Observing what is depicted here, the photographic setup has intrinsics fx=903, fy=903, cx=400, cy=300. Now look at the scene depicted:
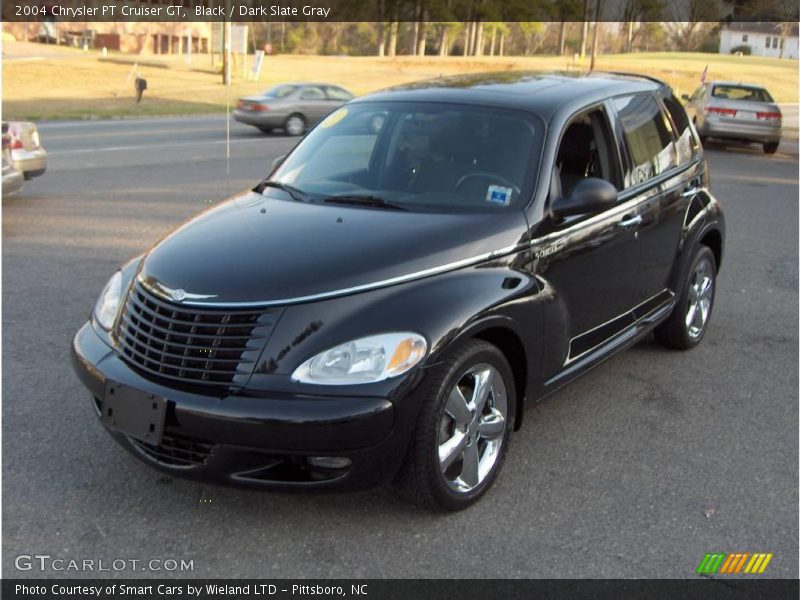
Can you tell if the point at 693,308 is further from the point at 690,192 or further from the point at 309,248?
the point at 309,248

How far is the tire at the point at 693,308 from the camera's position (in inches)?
236

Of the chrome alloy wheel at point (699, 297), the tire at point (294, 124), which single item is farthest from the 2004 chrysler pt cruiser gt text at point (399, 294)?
the tire at point (294, 124)

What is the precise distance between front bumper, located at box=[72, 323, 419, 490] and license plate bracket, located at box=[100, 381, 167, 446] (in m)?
0.03

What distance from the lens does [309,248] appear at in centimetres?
392

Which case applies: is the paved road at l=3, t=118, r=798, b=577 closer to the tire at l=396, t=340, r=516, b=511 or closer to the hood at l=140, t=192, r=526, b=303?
the tire at l=396, t=340, r=516, b=511

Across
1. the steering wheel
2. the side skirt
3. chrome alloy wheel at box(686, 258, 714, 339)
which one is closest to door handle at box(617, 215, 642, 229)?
the side skirt

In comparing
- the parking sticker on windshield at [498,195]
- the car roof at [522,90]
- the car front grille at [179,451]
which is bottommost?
the car front grille at [179,451]

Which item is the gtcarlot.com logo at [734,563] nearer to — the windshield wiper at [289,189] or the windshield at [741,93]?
the windshield wiper at [289,189]

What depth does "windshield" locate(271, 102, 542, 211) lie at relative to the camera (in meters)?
4.48

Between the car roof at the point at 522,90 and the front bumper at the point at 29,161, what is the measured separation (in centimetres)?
695

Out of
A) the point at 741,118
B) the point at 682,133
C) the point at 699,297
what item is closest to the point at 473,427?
the point at 699,297

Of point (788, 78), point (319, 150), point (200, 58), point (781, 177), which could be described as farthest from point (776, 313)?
point (200, 58)
